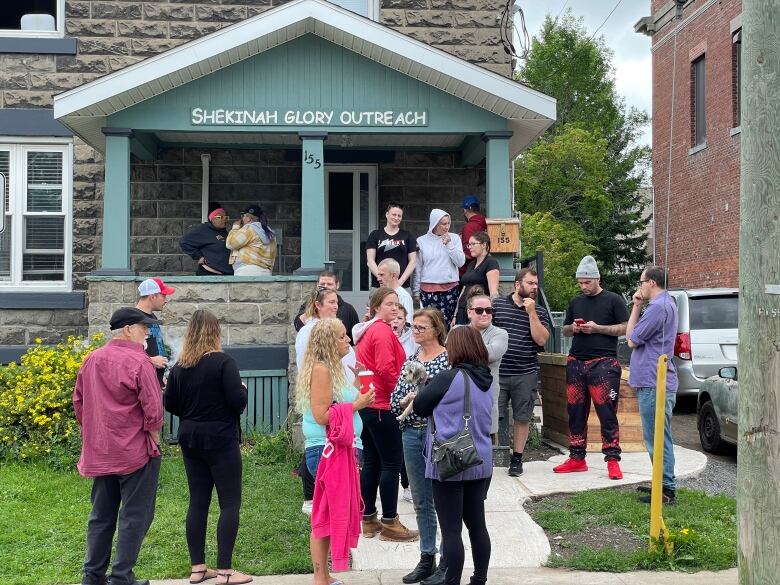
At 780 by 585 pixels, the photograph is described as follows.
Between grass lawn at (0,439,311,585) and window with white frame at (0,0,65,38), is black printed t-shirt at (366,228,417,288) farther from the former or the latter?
window with white frame at (0,0,65,38)

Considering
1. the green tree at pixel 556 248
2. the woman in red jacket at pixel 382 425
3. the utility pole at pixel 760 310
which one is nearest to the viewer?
the utility pole at pixel 760 310

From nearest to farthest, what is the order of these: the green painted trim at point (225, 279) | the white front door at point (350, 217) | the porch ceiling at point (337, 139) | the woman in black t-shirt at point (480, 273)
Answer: the woman in black t-shirt at point (480, 273) → the green painted trim at point (225, 279) → the porch ceiling at point (337, 139) → the white front door at point (350, 217)

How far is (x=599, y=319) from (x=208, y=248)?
5098 mm

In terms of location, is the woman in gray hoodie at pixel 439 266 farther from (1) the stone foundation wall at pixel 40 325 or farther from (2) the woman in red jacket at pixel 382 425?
(1) the stone foundation wall at pixel 40 325

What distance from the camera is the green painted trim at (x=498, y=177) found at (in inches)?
461

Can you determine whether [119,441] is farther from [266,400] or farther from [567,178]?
[567,178]

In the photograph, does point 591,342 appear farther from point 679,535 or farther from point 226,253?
point 226,253

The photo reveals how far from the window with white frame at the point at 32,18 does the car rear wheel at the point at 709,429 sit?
993 centimetres

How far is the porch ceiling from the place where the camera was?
12680 millimetres

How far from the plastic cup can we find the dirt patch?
1.82m

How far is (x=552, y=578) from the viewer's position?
21.4ft

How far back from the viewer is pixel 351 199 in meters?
14.3

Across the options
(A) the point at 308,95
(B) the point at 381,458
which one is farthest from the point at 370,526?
(A) the point at 308,95

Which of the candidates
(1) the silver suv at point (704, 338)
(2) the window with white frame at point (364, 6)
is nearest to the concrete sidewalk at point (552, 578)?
(1) the silver suv at point (704, 338)
